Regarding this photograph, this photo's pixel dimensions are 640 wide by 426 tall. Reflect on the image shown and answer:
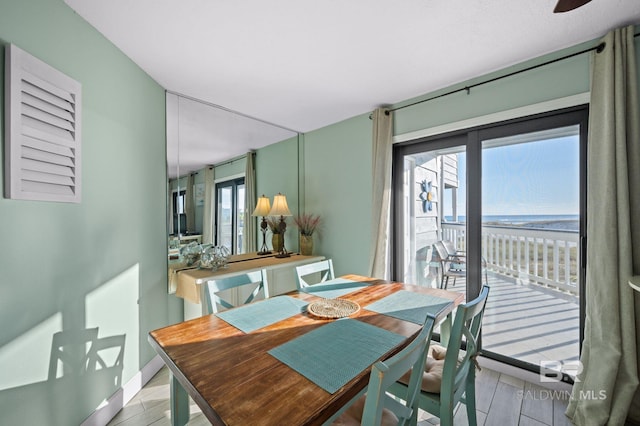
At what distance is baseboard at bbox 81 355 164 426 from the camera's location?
5.58 ft

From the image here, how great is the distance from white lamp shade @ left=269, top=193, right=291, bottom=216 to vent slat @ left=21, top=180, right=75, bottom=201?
1.97 metres

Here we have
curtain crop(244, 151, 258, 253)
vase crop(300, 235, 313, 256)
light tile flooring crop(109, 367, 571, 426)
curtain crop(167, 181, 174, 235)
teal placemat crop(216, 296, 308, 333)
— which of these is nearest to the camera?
teal placemat crop(216, 296, 308, 333)

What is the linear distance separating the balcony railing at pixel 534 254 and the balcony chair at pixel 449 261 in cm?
13

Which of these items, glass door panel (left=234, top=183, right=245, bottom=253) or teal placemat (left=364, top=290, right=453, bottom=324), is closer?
teal placemat (left=364, top=290, right=453, bottom=324)

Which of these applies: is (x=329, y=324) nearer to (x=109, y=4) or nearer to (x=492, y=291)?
(x=492, y=291)

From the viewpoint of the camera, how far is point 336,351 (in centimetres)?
112

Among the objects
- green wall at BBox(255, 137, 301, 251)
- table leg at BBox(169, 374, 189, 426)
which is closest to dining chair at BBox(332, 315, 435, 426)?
table leg at BBox(169, 374, 189, 426)

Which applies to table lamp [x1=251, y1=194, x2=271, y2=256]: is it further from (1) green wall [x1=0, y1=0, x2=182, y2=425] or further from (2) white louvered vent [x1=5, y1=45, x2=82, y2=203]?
(2) white louvered vent [x1=5, y1=45, x2=82, y2=203]

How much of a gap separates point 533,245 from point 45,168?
10.9ft

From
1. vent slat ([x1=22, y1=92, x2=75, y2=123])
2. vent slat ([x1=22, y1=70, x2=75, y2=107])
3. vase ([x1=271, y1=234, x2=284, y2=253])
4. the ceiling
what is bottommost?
vase ([x1=271, y1=234, x2=284, y2=253])

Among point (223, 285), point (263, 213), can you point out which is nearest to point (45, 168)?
point (223, 285)

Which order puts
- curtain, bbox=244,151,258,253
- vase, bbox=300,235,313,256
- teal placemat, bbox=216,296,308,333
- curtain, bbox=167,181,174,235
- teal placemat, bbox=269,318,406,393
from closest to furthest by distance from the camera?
teal placemat, bbox=269,318,406,393, teal placemat, bbox=216,296,308,333, curtain, bbox=167,181,174,235, curtain, bbox=244,151,258,253, vase, bbox=300,235,313,256

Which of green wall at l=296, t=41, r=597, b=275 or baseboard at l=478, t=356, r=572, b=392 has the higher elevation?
green wall at l=296, t=41, r=597, b=275

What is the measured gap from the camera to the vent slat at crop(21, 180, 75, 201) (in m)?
1.32
